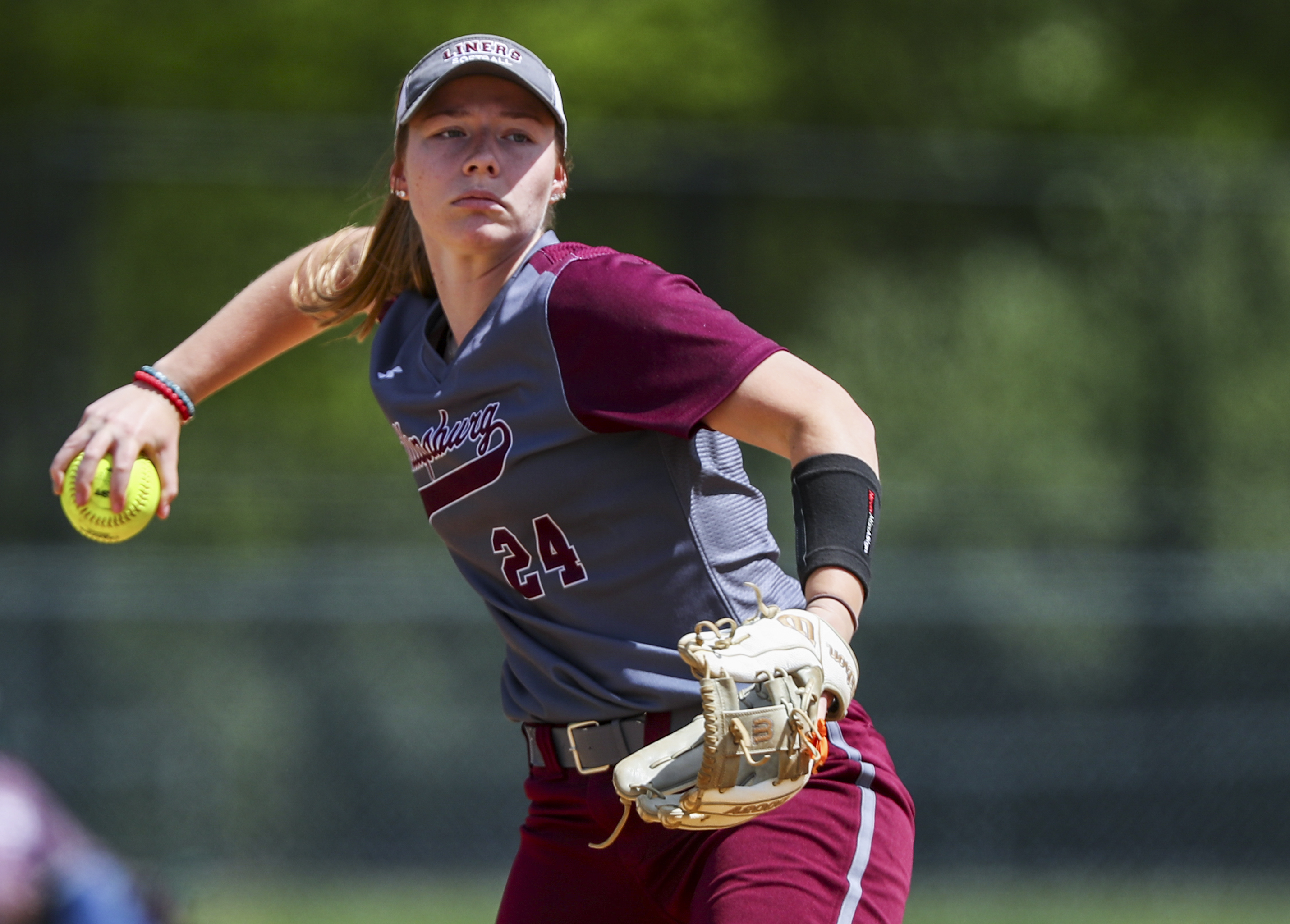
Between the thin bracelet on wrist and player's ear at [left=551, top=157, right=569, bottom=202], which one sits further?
player's ear at [left=551, top=157, right=569, bottom=202]

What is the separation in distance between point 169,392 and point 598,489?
91cm

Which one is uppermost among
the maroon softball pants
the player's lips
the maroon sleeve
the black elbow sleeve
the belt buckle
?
the player's lips

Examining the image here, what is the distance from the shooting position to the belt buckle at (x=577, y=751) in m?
2.46

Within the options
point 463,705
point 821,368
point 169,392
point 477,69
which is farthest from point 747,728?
Answer: point 821,368

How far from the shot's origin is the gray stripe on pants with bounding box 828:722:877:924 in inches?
89.0

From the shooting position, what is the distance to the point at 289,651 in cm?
802

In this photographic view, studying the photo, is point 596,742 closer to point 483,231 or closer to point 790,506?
point 483,231

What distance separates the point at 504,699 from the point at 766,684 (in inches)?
35.5

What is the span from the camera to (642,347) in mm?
2260

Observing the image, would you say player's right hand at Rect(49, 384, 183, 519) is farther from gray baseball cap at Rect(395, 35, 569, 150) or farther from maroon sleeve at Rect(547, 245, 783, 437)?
maroon sleeve at Rect(547, 245, 783, 437)

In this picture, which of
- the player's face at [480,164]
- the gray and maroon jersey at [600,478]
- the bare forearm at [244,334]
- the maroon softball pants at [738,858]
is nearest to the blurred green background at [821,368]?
the bare forearm at [244,334]

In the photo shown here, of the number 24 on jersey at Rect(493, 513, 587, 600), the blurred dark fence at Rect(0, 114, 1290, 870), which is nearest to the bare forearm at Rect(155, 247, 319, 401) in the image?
the number 24 on jersey at Rect(493, 513, 587, 600)

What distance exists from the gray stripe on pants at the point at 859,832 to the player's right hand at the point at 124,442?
120 cm

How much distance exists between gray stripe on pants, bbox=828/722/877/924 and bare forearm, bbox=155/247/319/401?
1.27 m
